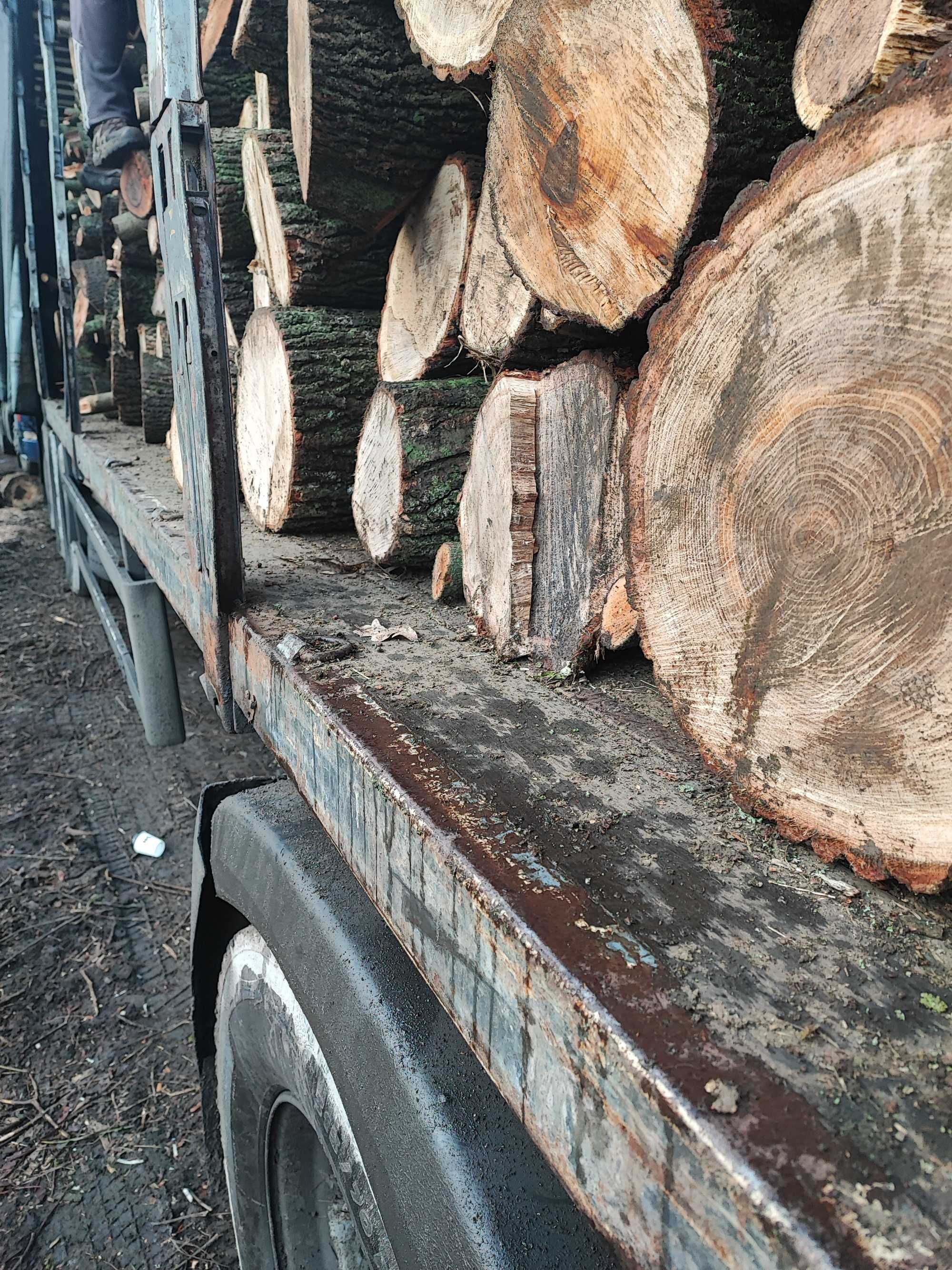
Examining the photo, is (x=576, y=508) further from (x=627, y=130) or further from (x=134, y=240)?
(x=134, y=240)

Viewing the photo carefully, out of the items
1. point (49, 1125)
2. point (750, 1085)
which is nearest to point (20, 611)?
point (49, 1125)

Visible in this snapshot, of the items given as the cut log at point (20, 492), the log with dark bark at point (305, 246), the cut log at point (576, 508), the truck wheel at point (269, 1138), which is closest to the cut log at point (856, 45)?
the cut log at point (576, 508)

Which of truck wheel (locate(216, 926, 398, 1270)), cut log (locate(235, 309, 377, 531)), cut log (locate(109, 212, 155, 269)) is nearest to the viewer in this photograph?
truck wheel (locate(216, 926, 398, 1270))

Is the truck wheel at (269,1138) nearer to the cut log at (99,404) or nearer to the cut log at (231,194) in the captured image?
the cut log at (231,194)

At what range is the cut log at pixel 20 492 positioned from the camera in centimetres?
757

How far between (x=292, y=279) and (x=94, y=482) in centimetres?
201

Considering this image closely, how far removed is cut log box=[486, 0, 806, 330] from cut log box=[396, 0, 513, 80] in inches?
3.9

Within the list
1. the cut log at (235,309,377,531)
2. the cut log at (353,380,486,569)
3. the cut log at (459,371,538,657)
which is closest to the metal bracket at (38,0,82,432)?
the cut log at (235,309,377,531)

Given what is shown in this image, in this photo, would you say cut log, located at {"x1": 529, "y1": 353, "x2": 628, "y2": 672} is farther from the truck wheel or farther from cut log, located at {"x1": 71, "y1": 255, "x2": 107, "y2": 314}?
cut log, located at {"x1": 71, "y1": 255, "x2": 107, "y2": 314}

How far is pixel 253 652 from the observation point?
1504mm

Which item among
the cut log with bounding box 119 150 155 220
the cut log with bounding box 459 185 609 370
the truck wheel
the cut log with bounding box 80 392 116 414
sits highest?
the cut log with bounding box 119 150 155 220

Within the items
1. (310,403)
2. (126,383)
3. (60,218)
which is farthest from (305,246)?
(126,383)

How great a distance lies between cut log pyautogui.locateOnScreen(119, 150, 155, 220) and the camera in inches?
160

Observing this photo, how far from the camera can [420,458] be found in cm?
175
